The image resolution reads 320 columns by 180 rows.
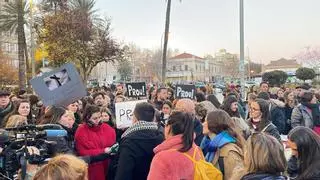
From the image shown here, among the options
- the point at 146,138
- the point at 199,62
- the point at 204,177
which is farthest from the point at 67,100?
the point at 199,62

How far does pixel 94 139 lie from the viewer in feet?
19.4

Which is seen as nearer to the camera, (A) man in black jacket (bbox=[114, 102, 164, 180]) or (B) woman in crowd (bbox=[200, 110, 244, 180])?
(B) woman in crowd (bbox=[200, 110, 244, 180])

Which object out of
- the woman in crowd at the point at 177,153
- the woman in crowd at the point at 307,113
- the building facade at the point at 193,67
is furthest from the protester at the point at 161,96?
the building facade at the point at 193,67

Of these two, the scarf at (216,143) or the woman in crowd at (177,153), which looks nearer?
the woman in crowd at (177,153)

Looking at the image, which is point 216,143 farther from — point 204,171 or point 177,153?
point 177,153

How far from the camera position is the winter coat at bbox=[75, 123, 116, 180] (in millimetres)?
5859

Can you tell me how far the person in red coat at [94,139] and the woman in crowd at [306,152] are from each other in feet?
8.60

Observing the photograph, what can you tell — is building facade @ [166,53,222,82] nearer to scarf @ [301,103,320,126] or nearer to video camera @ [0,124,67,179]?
scarf @ [301,103,320,126]

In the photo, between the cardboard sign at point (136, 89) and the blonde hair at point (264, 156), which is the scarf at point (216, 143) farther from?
the cardboard sign at point (136, 89)

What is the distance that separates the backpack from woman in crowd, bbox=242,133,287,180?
0.43 metres

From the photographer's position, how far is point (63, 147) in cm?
425

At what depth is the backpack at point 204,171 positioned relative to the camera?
12.9ft

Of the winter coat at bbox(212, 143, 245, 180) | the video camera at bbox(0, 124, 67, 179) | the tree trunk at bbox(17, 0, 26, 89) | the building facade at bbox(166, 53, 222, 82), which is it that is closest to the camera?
the video camera at bbox(0, 124, 67, 179)

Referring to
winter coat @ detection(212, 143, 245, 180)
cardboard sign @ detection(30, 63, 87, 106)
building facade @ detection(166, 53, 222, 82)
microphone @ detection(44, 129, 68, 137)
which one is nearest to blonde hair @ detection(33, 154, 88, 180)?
microphone @ detection(44, 129, 68, 137)
